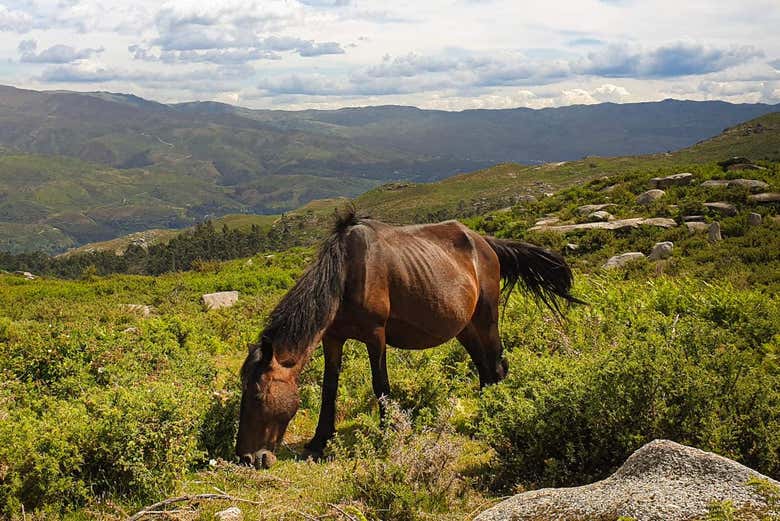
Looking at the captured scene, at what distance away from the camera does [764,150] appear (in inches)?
3888

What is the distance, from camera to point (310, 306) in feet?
20.4

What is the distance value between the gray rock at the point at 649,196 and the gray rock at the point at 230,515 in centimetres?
2443

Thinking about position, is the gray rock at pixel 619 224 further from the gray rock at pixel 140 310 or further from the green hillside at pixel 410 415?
the gray rock at pixel 140 310

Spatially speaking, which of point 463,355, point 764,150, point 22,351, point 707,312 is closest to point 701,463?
point 463,355

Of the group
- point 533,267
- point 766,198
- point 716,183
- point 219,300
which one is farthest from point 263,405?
point 716,183

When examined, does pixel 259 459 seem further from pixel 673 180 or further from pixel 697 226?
pixel 673 180

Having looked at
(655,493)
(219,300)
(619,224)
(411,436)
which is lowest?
(219,300)

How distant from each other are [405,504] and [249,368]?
2.20 metres

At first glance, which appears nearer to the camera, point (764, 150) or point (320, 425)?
point (320, 425)

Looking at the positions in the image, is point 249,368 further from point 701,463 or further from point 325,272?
point 701,463

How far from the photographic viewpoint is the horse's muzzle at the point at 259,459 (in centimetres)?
567

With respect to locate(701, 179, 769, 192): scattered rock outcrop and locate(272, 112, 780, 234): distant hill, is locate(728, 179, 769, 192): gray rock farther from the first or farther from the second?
locate(272, 112, 780, 234): distant hill

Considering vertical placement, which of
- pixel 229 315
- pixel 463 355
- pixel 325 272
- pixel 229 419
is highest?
pixel 325 272

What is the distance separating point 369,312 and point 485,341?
2.81 metres
